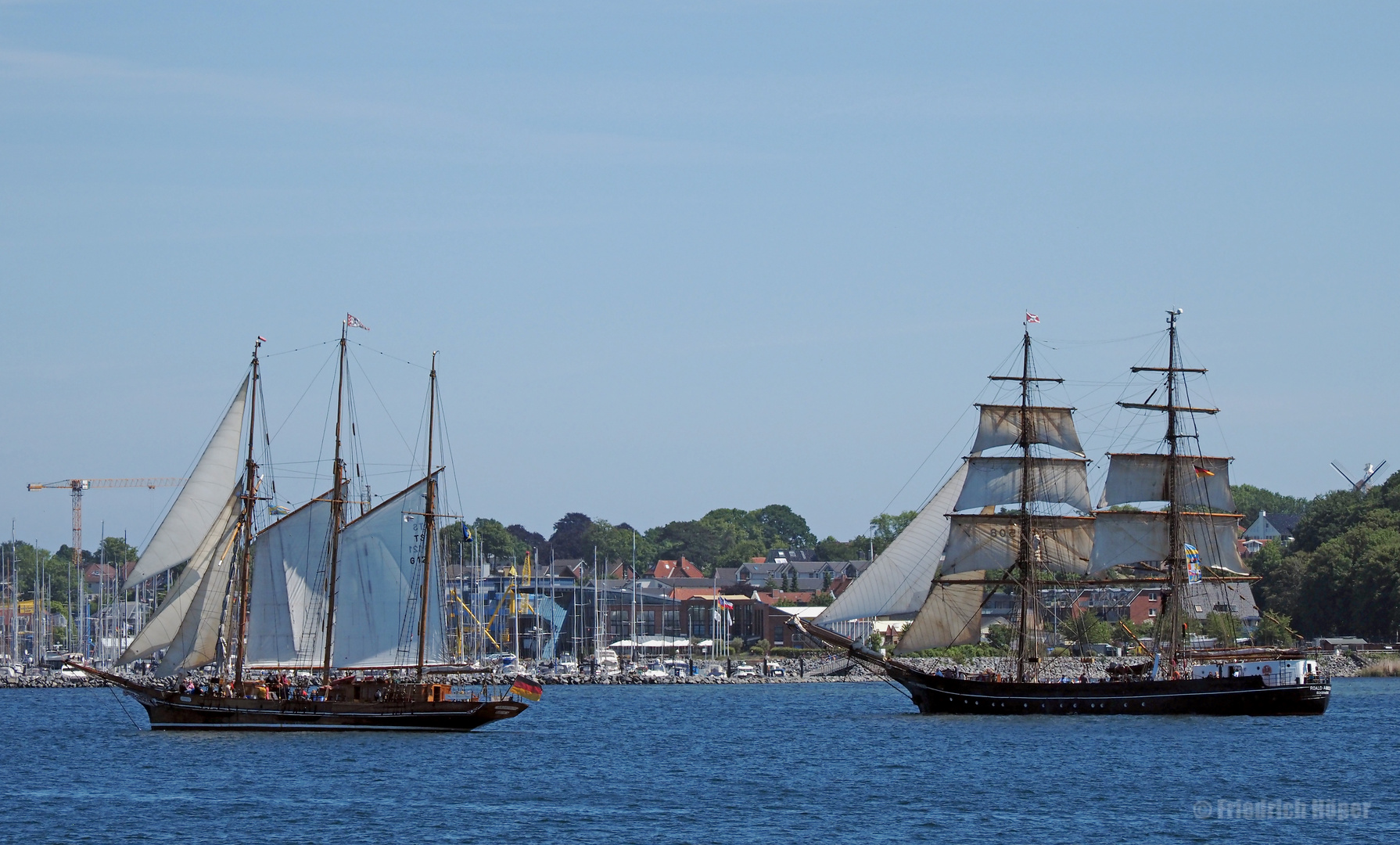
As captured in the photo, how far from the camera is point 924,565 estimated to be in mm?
91625

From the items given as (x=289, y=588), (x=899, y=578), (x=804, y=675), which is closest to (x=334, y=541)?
(x=289, y=588)

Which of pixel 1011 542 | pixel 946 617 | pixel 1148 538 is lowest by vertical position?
pixel 946 617

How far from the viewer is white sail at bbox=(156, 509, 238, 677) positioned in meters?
73.4

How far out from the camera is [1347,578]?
15325 centimetres

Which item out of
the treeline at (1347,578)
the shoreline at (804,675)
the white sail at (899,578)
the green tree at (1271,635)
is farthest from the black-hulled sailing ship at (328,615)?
the green tree at (1271,635)

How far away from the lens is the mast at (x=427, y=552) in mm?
76438

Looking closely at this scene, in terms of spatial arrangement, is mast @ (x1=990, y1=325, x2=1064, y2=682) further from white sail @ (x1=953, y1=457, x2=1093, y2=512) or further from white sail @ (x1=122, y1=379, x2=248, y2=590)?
white sail @ (x1=122, y1=379, x2=248, y2=590)

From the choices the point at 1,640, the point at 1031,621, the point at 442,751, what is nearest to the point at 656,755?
the point at 442,751

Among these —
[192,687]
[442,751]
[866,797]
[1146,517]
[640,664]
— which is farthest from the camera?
[640,664]

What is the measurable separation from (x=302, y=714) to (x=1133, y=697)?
133ft

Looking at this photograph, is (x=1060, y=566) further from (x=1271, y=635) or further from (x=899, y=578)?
(x=1271, y=635)

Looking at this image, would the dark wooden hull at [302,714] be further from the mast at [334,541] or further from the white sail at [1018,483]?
the white sail at [1018,483]

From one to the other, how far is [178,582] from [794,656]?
403ft

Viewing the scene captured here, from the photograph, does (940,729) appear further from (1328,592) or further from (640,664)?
(640,664)
